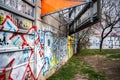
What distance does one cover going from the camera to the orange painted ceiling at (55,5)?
653cm

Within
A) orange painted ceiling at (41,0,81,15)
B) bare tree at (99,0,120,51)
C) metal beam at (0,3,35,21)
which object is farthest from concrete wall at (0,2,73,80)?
bare tree at (99,0,120,51)

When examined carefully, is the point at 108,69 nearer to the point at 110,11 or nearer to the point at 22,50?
the point at 22,50

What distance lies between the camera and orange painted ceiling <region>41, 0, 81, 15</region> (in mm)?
6527

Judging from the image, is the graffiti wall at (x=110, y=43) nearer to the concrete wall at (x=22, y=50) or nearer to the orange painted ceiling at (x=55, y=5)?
the orange painted ceiling at (x=55, y=5)

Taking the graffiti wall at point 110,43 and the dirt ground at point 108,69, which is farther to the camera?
the graffiti wall at point 110,43

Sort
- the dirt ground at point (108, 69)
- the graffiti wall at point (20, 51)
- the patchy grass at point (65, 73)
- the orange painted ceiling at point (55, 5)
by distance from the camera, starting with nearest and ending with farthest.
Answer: the graffiti wall at point (20, 51) → the orange painted ceiling at point (55, 5) → the patchy grass at point (65, 73) → the dirt ground at point (108, 69)

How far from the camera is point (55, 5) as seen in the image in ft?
21.6

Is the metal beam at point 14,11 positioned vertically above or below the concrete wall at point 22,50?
above

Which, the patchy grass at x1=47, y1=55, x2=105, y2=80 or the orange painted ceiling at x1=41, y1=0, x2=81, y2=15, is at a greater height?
the orange painted ceiling at x1=41, y1=0, x2=81, y2=15

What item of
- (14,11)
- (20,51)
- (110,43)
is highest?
(14,11)

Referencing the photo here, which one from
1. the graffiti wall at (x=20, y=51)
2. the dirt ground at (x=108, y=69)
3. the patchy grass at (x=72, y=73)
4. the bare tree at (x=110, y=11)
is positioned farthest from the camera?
the bare tree at (x=110, y=11)

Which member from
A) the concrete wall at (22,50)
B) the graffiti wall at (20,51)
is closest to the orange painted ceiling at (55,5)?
the concrete wall at (22,50)

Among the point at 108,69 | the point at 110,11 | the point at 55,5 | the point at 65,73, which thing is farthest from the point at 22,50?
the point at 110,11

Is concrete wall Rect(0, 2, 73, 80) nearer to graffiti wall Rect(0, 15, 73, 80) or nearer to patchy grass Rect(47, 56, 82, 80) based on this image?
graffiti wall Rect(0, 15, 73, 80)
